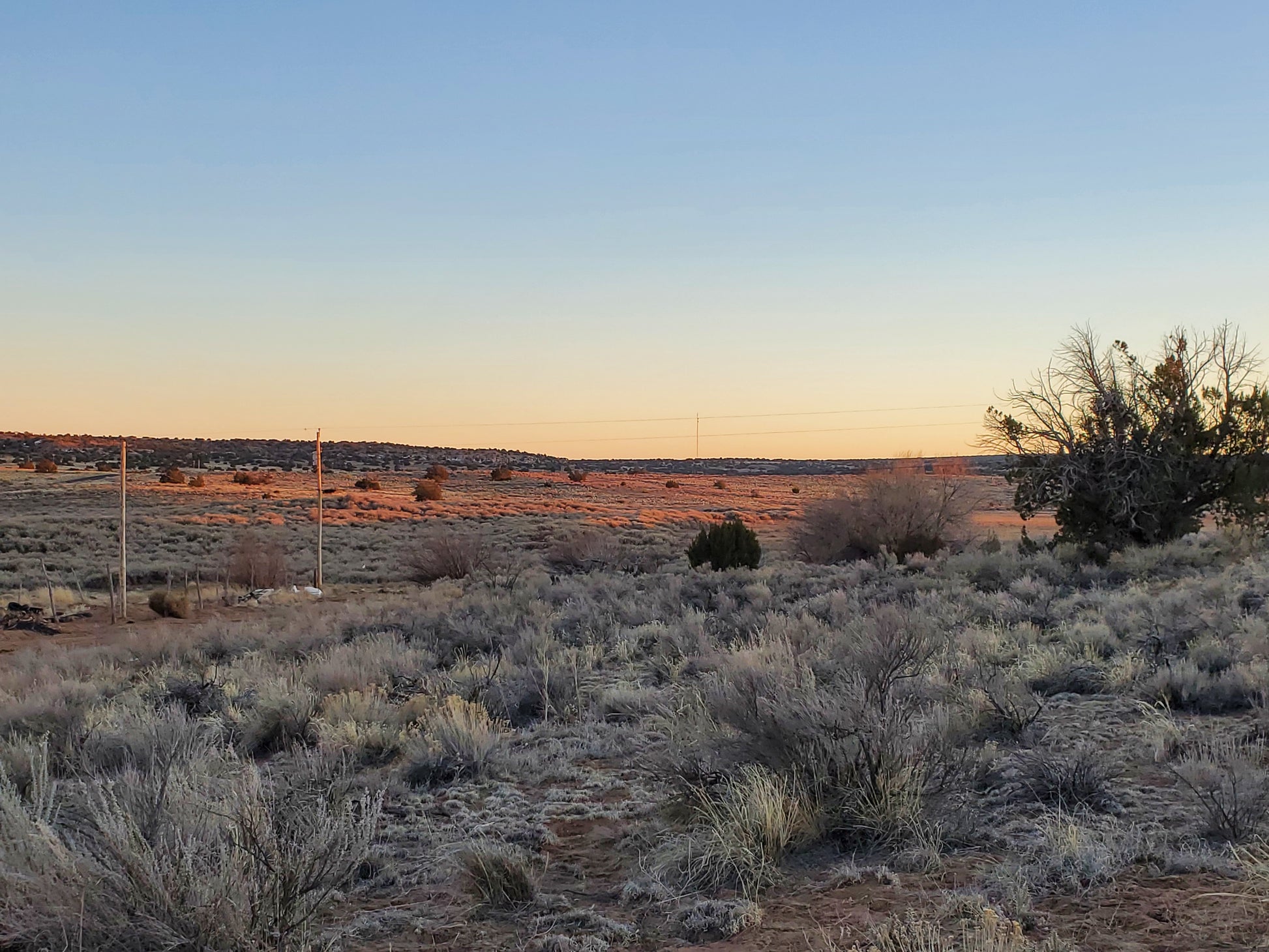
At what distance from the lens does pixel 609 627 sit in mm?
13672

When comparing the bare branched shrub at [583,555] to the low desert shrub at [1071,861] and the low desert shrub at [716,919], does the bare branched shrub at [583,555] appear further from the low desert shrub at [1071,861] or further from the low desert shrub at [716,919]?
the low desert shrub at [716,919]

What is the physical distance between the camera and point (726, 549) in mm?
27078

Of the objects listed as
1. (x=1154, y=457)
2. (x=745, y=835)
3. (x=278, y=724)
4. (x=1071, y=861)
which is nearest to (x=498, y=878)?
(x=745, y=835)

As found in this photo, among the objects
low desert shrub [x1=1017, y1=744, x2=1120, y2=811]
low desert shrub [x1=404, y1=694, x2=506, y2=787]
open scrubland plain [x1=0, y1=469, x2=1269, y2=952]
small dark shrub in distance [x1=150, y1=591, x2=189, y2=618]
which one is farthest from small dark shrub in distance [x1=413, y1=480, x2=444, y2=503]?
low desert shrub [x1=1017, y1=744, x2=1120, y2=811]

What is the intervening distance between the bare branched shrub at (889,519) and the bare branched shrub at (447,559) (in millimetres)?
11088

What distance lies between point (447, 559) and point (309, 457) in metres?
78.5

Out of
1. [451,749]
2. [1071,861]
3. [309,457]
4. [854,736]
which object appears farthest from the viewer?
[309,457]

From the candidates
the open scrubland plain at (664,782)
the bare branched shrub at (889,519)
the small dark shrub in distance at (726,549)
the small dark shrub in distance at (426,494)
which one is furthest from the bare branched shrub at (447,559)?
the small dark shrub in distance at (426,494)

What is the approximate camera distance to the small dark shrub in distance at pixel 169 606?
26234 millimetres

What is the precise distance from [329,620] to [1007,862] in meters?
13.5

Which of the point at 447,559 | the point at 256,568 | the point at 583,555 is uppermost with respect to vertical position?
the point at 583,555

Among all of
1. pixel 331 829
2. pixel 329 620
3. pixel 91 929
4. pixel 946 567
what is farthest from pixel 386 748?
pixel 946 567

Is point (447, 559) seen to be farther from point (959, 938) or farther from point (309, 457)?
point (309, 457)

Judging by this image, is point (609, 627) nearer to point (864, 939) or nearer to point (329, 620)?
point (329, 620)
